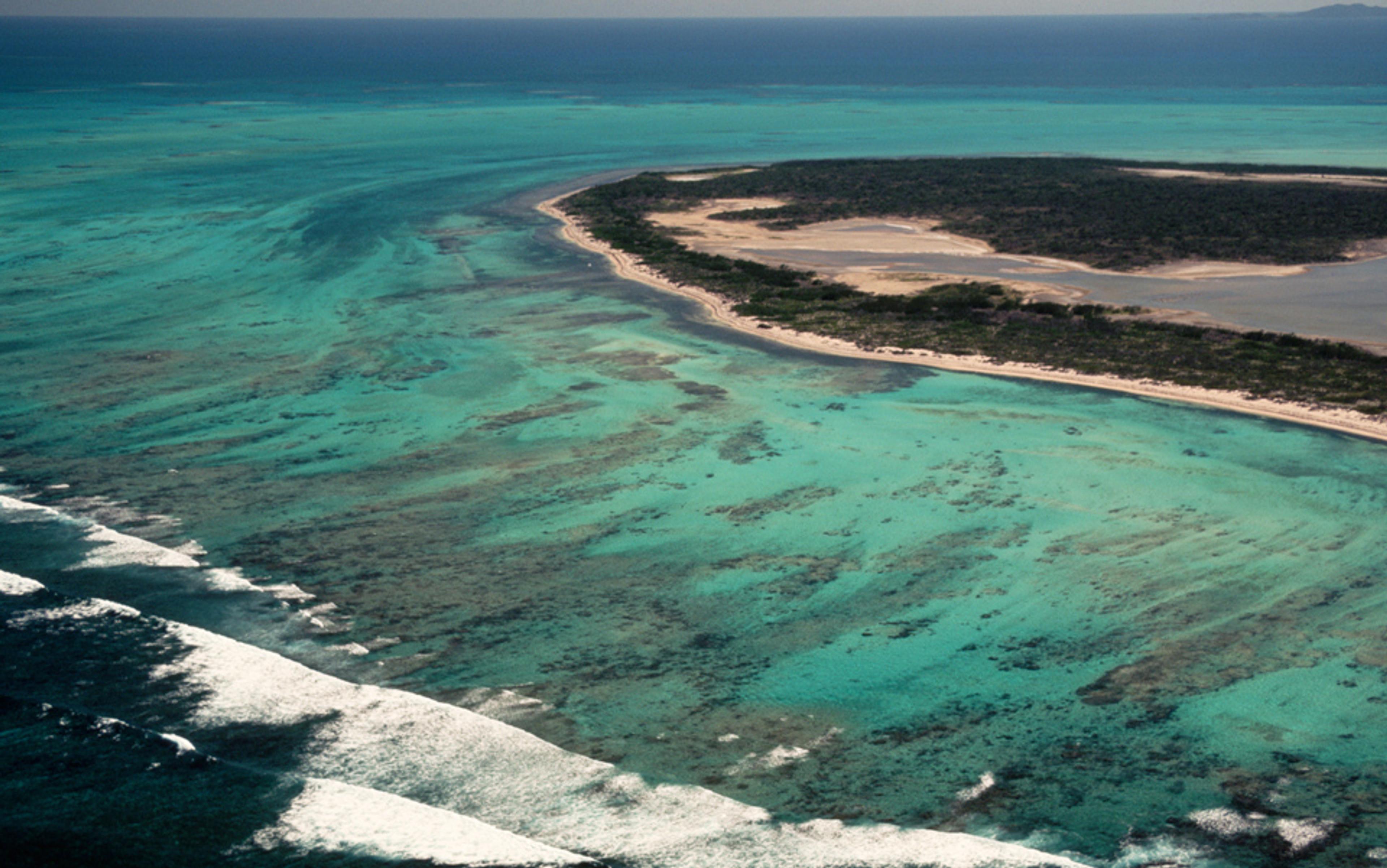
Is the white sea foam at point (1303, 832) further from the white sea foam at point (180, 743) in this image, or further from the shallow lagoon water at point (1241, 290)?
the shallow lagoon water at point (1241, 290)

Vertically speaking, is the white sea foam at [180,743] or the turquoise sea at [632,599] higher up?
the turquoise sea at [632,599]

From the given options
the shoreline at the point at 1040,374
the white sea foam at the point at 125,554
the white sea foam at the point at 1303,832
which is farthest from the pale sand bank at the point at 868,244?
the white sea foam at the point at 1303,832

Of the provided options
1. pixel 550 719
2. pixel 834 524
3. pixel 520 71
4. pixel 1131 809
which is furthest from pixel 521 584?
pixel 520 71

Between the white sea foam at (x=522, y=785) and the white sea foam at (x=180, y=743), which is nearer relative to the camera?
the white sea foam at (x=522, y=785)

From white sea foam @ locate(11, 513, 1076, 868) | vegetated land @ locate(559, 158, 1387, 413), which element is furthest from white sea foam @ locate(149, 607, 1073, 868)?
vegetated land @ locate(559, 158, 1387, 413)

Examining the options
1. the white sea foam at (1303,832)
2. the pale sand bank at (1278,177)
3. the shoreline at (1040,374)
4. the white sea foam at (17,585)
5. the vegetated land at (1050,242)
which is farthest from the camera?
the pale sand bank at (1278,177)

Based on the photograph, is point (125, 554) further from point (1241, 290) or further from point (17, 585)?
point (1241, 290)
